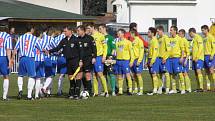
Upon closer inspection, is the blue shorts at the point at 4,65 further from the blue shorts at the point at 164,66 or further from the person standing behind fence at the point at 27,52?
the blue shorts at the point at 164,66

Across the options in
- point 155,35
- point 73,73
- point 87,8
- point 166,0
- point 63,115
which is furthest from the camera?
point 87,8

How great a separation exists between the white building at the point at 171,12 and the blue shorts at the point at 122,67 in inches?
1129

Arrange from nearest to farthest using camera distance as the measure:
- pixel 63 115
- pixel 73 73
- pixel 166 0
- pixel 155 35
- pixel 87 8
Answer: pixel 63 115 → pixel 73 73 → pixel 155 35 → pixel 166 0 → pixel 87 8

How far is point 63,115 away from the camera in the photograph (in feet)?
57.9

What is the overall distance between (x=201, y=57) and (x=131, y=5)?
1122 inches

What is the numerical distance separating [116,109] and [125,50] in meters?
4.95

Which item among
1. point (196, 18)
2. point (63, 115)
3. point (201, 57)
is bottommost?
point (63, 115)

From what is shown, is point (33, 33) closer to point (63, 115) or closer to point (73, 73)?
point (73, 73)

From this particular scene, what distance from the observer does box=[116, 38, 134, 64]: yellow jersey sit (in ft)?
77.6

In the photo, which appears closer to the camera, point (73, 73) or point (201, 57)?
point (73, 73)

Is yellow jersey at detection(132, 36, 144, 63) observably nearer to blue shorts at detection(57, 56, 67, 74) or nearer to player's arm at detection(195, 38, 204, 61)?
player's arm at detection(195, 38, 204, 61)

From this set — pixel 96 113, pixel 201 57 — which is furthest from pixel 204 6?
pixel 96 113

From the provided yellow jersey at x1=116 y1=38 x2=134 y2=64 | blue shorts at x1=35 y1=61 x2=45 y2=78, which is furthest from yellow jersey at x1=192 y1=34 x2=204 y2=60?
blue shorts at x1=35 y1=61 x2=45 y2=78

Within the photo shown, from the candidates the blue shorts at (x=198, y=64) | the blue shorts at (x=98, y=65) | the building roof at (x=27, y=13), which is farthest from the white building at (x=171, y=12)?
the blue shorts at (x=98, y=65)
